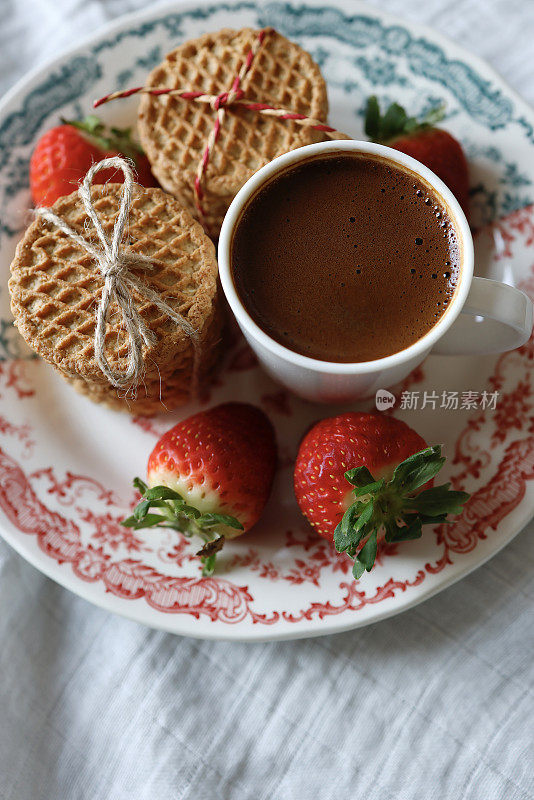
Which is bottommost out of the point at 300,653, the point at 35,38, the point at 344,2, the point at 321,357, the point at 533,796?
the point at 533,796

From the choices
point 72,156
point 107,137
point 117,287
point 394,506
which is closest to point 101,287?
point 117,287

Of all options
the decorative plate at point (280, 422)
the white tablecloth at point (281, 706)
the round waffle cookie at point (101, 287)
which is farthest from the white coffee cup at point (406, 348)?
the white tablecloth at point (281, 706)

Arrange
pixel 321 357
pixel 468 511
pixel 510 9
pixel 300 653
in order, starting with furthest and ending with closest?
pixel 510 9 < pixel 300 653 < pixel 468 511 < pixel 321 357

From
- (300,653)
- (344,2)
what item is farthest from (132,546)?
(344,2)

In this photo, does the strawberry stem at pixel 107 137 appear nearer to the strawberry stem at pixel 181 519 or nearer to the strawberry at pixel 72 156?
the strawberry at pixel 72 156

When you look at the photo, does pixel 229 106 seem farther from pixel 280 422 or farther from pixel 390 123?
pixel 280 422

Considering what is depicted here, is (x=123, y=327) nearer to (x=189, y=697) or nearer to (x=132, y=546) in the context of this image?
(x=132, y=546)

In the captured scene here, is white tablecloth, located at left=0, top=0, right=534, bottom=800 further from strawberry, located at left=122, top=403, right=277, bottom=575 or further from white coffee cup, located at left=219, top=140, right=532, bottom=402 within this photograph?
white coffee cup, located at left=219, top=140, right=532, bottom=402
